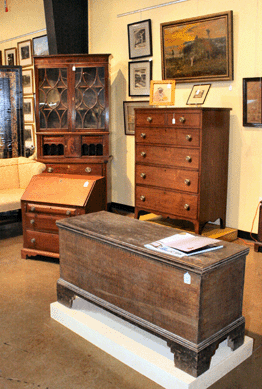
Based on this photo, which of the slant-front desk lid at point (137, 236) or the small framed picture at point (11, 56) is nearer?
the slant-front desk lid at point (137, 236)

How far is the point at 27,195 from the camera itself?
4.74m

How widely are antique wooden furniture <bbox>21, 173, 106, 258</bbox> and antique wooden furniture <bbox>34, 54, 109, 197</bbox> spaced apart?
1.69m

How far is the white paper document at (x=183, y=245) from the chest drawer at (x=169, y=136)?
7.91ft

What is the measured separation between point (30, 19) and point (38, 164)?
3907 mm

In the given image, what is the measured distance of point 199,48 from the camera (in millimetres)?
5594

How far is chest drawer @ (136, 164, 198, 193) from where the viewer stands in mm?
5118

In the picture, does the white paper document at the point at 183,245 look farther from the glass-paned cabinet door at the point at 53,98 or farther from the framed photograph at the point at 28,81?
the framed photograph at the point at 28,81

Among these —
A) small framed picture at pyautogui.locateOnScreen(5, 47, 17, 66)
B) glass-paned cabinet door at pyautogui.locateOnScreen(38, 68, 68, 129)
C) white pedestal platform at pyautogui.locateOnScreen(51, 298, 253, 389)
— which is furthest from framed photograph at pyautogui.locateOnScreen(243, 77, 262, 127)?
small framed picture at pyautogui.locateOnScreen(5, 47, 17, 66)

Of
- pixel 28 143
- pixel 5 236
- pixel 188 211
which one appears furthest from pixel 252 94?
pixel 28 143

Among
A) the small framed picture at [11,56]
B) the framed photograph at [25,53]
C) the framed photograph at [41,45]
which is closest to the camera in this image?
the framed photograph at [41,45]

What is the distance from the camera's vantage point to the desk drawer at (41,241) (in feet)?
15.3

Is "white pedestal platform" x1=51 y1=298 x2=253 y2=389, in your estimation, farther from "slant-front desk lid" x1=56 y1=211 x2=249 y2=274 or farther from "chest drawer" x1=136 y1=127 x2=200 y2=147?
"chest drawer" x1=136 y1=127 x2=200 y2=147

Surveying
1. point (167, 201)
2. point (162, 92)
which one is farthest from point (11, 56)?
point (167, 201)

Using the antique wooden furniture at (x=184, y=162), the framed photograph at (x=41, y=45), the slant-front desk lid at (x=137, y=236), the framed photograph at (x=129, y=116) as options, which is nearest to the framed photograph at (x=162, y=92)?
the antique wooden furniture at (x=184, y=162)
